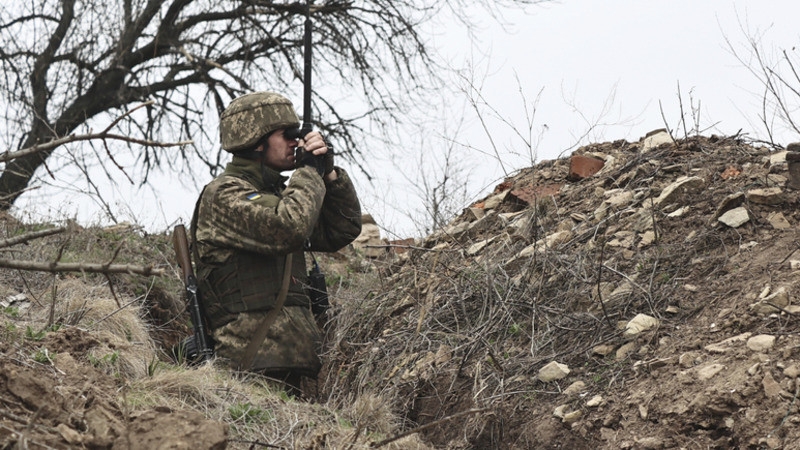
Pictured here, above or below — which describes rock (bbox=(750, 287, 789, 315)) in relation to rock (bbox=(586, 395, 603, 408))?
above

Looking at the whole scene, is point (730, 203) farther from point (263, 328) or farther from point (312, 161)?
point (263, 328)

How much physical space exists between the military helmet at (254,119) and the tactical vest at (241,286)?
1.99 ft

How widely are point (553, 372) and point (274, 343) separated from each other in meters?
1.35

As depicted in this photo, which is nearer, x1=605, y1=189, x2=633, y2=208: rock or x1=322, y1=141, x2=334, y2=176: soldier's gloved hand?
x1=322, y1=141, x2=334, y2=176: soldier's gloved hand

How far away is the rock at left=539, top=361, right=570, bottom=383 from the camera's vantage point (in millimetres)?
Answer: 4879

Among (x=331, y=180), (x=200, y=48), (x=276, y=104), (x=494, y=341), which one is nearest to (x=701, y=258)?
(x=494, y=341)

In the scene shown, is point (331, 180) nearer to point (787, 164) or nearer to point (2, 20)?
point (787, 164)

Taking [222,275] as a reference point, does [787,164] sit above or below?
above

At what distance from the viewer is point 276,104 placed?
534 centimetres

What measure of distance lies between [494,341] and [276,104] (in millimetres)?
1656

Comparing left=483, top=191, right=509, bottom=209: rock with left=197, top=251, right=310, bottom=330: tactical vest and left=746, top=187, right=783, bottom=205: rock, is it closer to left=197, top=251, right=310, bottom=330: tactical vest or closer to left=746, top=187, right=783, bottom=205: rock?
left=746, top=187, right=783, bottom=205: rock

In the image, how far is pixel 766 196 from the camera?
212 inches

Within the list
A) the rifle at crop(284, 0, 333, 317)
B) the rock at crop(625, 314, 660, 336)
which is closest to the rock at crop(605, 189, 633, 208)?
the rock at crop(625, 314, 660, 336)

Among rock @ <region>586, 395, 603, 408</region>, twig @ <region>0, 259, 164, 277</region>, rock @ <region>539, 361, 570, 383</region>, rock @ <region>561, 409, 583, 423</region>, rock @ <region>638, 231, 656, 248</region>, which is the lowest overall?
rock @ <region>561, 409, 583, 423</region>
